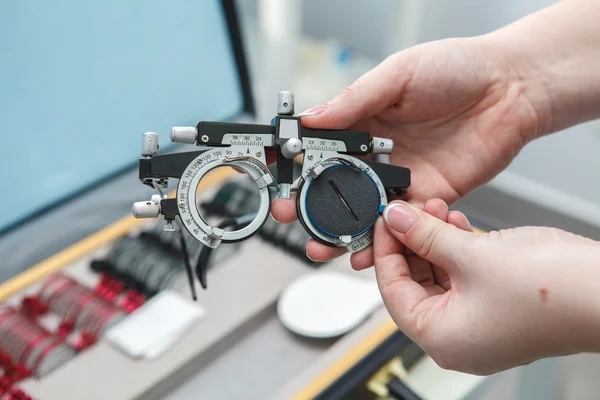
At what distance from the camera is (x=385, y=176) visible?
0.70 meters

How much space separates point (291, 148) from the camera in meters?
0.63

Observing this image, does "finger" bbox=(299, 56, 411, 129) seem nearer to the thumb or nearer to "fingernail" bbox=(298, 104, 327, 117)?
"fingernail" bbox=(298, 104, 327, 117)

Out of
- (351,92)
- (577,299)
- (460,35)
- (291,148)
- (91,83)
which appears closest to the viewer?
(577,299)

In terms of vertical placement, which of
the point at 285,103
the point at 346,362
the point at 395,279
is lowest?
the point at 346,362

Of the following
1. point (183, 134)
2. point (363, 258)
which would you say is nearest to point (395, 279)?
point (363, 258)

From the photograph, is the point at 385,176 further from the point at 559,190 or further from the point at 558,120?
the point at 559,190

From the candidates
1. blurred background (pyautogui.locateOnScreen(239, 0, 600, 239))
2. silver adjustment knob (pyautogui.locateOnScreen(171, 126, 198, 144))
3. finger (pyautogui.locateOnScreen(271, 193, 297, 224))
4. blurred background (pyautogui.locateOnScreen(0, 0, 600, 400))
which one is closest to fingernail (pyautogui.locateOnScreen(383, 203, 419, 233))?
finger (pyautogui.locateOnScreen(271, 193, 297, 224))

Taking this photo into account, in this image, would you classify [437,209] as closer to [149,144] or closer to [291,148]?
[291,148]

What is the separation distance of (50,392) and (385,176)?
0.56 metres

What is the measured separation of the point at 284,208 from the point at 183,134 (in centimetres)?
16

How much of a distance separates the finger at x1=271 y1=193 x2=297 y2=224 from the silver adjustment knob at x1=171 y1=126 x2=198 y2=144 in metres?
0.13

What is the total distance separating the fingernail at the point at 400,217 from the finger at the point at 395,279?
26 millimetres

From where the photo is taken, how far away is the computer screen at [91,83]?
0.98m

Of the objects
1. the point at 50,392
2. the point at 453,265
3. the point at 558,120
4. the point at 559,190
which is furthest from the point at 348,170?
the point at 559,190
